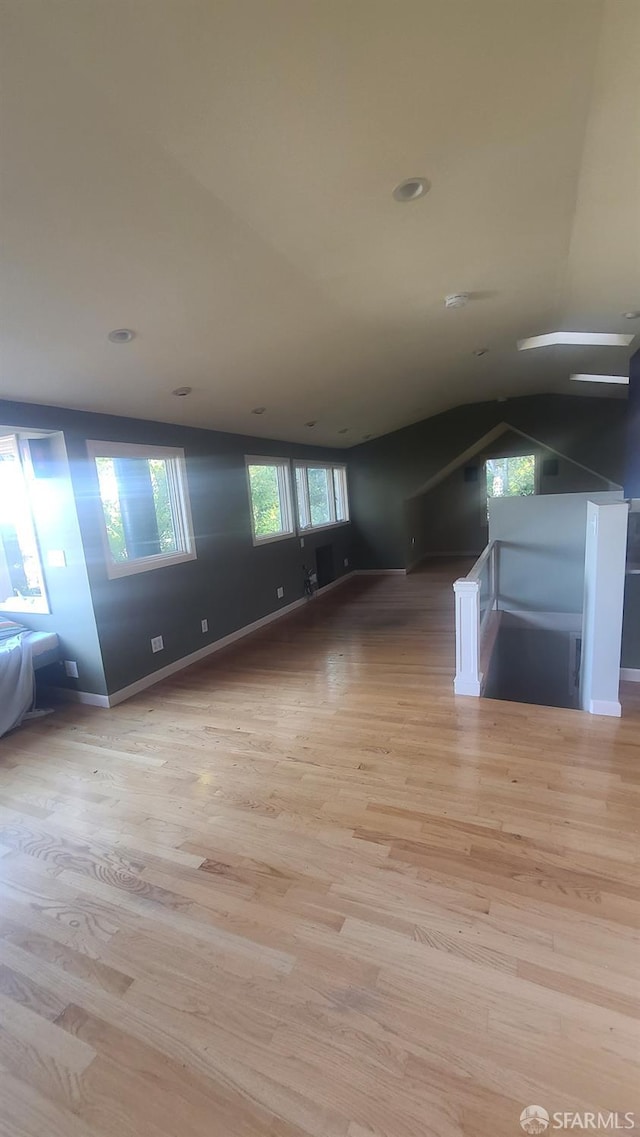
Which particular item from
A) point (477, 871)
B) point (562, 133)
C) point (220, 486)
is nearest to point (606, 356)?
point (562, 133)

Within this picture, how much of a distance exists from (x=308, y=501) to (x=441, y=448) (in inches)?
96.9

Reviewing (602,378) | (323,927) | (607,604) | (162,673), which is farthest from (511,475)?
(323,927)

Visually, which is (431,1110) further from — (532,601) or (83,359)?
(532,601)

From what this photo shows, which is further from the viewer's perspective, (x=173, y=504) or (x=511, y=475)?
(x=511, y=475)

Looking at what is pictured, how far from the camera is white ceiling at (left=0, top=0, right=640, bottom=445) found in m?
1.15

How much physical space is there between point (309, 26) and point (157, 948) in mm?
2764

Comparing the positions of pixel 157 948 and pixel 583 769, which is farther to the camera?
pixel 583 769

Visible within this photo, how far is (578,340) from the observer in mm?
4145

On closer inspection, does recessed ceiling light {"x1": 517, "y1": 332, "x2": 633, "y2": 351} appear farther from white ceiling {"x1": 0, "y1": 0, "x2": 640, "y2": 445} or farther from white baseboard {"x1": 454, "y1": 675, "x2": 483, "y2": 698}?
white baseboard {"x1": 454, "y1": 675, "x2": 483, "y2": 698}

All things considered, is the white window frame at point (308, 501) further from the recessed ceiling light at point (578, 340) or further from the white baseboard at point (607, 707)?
the white baseboard at point (607, 707)

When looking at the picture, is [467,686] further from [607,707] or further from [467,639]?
[607,707]

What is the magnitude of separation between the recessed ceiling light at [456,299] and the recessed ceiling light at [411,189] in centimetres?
107

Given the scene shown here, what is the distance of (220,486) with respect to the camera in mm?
4715

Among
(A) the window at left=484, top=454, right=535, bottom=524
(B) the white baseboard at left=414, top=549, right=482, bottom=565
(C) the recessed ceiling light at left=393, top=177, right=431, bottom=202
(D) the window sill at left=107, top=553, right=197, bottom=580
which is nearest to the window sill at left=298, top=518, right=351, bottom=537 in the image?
(B) the white baseboard at left=414, top=549, right=482, bottom=565
